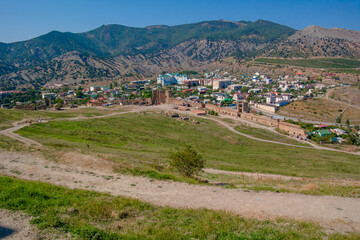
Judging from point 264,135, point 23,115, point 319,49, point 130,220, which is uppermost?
point 319,49

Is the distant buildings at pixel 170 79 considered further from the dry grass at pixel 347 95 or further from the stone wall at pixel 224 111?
the dry grass at pixel 347 95

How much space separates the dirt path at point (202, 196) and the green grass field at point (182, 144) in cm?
216

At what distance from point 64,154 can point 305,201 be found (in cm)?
1425

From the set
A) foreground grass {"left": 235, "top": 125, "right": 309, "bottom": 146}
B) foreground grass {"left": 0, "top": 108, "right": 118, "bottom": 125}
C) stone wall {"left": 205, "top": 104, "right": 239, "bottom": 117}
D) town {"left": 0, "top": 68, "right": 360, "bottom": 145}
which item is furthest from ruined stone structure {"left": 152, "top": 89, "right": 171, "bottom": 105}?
foreground grass {"left": 235, "top": 125, "right": 309, "bottom": 146}

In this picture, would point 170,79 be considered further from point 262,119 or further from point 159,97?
point 262,119

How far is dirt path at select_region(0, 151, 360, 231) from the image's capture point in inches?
347

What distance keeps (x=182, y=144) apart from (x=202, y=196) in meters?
22.2

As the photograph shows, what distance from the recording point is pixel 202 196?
10.5m

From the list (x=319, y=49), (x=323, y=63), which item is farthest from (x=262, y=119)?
(x=319, y=49)

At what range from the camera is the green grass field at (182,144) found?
71.1ft

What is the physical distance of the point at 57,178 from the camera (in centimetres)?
1230

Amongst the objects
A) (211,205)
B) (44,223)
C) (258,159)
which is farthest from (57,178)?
(258,159)

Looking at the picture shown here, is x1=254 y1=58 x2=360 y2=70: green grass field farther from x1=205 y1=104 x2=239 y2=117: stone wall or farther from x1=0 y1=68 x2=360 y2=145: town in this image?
x1=205 y1=104 x2=239 y2=117: stone wall

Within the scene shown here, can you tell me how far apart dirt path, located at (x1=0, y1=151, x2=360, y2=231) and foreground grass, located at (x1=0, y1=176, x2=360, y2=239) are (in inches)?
34.3
